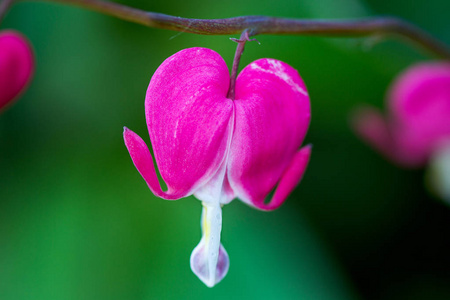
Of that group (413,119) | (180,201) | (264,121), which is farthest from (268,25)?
(413,119)

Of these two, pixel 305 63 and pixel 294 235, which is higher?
pixel 305 63

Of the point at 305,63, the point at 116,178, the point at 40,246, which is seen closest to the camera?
the point at 40,246

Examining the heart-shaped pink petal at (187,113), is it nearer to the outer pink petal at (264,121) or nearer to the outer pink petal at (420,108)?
the outer pink petal at (264,121)

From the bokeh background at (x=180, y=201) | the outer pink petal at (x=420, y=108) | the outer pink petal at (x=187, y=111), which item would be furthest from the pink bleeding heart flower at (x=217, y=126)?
the outer pink petal at (x=420, y=108)

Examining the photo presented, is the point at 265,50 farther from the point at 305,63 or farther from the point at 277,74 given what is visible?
the point at 277,74

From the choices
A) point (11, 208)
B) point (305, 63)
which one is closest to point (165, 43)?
point (305, 63)

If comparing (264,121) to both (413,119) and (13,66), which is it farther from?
(413,119)
